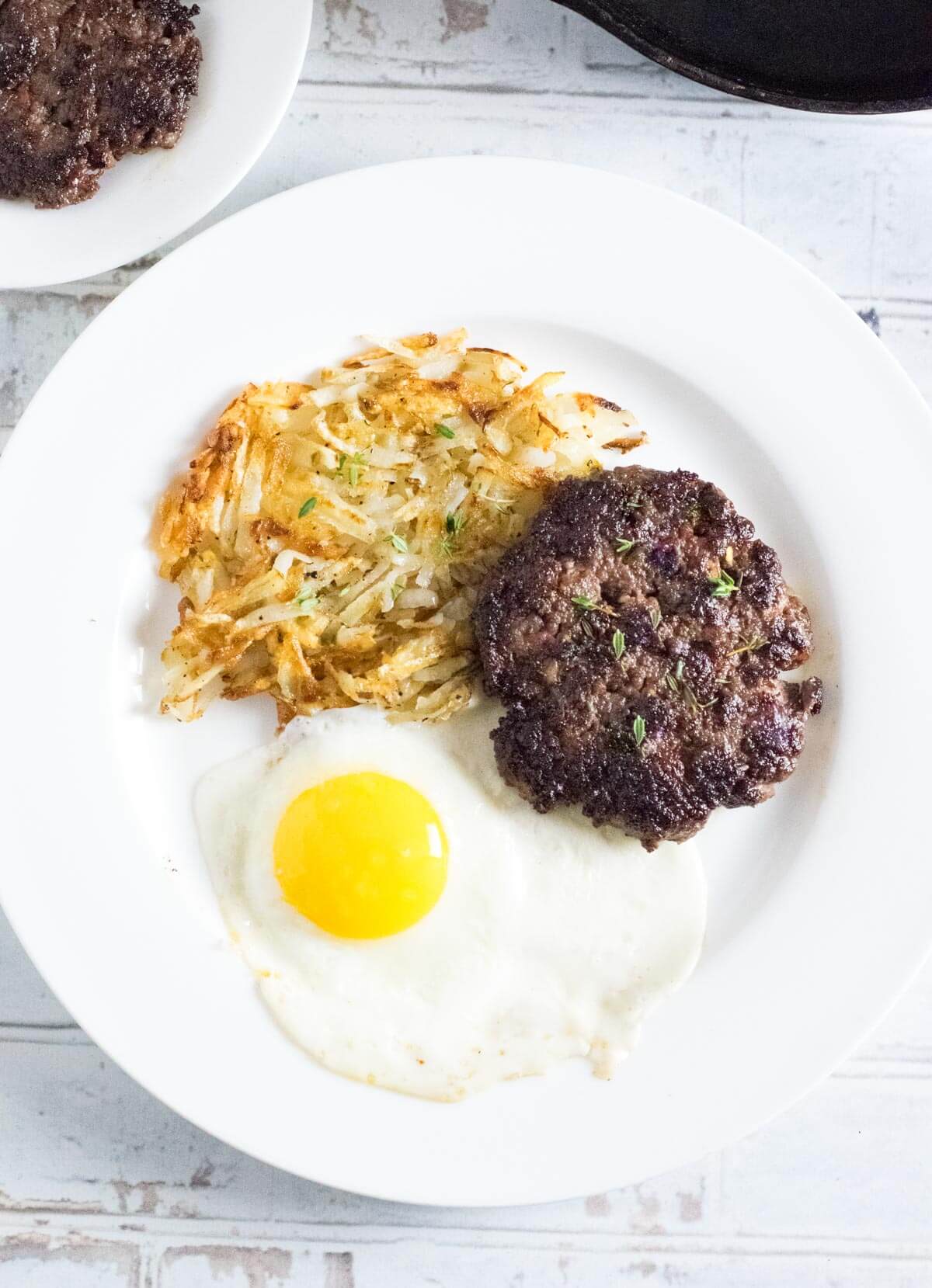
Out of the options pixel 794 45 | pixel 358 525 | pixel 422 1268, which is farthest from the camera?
pixel 422 1268

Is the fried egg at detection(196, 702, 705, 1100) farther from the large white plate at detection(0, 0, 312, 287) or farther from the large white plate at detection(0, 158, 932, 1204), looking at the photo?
the large white plate at detection(0, 0, 312, 287)

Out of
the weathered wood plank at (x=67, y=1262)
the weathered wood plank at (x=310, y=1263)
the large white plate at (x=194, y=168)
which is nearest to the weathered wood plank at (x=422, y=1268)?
the weathered wood plank at (x=310, y=1263)

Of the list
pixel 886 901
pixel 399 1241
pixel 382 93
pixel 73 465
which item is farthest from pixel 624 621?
pixel 399 1241

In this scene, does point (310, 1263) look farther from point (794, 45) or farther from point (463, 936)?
point (794, 45)

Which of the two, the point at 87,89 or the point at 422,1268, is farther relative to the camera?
the point at 422,1268

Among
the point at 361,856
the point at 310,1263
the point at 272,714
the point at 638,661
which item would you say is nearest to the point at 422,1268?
the point at 310,1263
